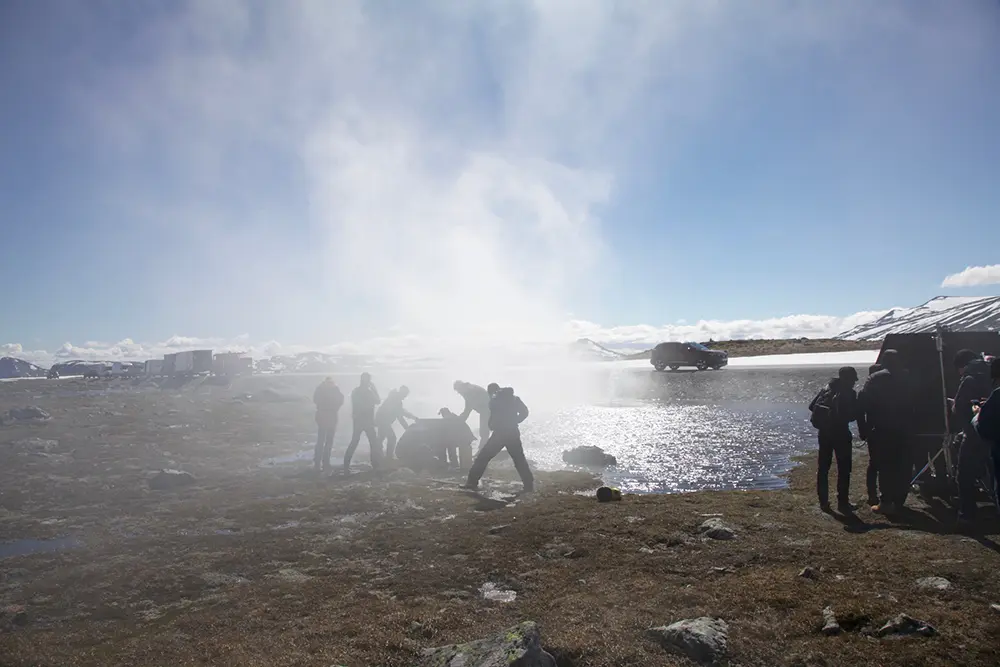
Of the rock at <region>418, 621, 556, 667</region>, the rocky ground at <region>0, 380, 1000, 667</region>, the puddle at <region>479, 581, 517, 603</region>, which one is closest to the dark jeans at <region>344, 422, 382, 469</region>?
the rocky ground at <region>0, 380, 1000, 667</region>

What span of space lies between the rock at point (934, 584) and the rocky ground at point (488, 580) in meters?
0.02

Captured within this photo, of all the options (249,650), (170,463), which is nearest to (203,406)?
(170,463)

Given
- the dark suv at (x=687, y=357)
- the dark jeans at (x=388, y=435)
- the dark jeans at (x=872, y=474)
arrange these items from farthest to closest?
the dark suv at (x=687, y=357), the dark jeans at (x=388, y=435), the dark jeans at (x=872, y=474)

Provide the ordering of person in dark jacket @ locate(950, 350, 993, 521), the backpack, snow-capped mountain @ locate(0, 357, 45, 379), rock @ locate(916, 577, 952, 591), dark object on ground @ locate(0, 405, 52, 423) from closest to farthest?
rock @ locate(916, 577, 952, 591), person in dark jacket @ locate(950, 350, 993, 521), the backpack, dark object on ground @ locate(0, 405, 52, 423), snow-capped mountain @ locate(0, 357, 45, 379)

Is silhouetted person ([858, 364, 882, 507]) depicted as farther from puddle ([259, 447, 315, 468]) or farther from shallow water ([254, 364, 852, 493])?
puddle ([259, 447, 315, 468])

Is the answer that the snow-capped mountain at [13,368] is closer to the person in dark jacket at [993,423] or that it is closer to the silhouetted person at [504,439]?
the silhouetted person at [504,439]

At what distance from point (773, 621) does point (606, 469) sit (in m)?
9.77

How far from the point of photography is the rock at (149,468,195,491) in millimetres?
13355

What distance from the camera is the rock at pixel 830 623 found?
472 centimetres

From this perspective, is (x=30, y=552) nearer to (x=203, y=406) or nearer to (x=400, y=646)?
→ (x=400, y=646)

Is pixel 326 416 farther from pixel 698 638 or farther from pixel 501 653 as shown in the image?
pixel 698 638

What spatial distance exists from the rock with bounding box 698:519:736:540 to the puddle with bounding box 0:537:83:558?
32.5 feet

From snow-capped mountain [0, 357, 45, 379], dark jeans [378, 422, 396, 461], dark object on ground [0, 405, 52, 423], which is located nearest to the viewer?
dark jeans [378, 422, 396, 461]

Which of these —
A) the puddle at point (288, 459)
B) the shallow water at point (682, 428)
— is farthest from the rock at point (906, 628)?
the puddle at point (288, 459)
